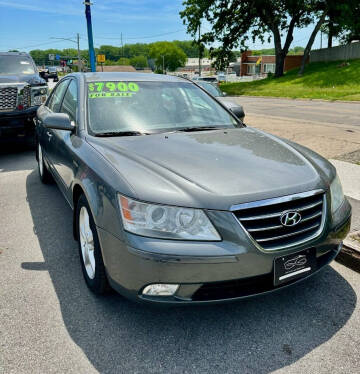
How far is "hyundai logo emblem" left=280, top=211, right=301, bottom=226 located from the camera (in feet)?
7.10

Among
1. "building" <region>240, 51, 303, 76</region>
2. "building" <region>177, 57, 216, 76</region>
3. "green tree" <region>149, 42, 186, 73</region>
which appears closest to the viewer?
"building" <region>240, 51, 303, 76</region>

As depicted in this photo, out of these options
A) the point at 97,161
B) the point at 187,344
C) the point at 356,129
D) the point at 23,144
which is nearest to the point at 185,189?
the point at 97,161

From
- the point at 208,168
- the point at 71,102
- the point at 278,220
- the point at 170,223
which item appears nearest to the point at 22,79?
the point at 71,102

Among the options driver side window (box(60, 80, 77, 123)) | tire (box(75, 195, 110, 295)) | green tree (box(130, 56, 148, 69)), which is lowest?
tire (box(75, 195, 110, 295))

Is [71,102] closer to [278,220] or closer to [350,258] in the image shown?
[278,220]

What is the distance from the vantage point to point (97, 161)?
2615mm

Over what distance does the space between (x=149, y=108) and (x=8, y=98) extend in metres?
5.16

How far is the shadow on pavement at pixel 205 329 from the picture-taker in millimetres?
2145

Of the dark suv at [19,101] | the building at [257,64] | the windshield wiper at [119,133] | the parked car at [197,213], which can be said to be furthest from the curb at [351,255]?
the building at [257,64]

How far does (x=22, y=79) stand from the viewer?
25.9ft

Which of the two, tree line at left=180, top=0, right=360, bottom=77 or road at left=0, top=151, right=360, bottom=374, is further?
tree line at left=180, top=0, right=360, bottom=77

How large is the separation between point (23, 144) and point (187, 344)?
7.85 meters

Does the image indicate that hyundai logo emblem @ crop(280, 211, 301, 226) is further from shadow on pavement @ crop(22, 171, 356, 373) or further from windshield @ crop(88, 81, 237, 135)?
windshield @ crop(88, 81, 237, 135)

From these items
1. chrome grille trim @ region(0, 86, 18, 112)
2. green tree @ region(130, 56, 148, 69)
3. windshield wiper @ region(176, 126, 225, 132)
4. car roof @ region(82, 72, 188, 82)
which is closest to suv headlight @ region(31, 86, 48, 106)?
chrome grille trim @ region(0, 86, 18, 112)
